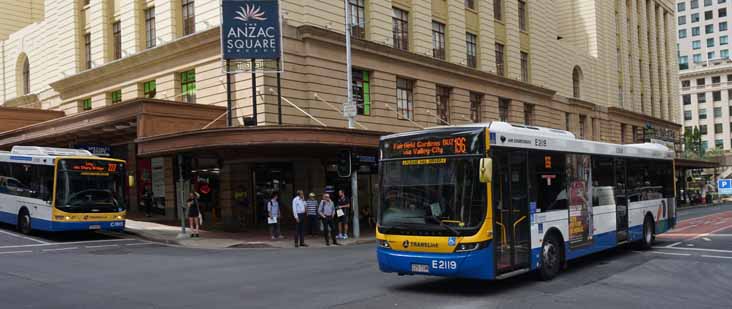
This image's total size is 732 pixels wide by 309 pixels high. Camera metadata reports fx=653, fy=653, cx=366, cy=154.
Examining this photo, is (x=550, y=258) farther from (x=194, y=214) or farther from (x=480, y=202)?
(x=194, y=214)

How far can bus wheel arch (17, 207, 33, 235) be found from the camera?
2273 centimetres

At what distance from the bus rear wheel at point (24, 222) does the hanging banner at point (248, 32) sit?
8.91 m

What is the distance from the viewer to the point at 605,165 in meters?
15.2

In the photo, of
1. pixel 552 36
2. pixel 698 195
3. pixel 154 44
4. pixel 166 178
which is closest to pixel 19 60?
pixel 154 44

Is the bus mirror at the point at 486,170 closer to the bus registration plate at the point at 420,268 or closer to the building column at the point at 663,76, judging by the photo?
the bus registration plate at the point at 420,268

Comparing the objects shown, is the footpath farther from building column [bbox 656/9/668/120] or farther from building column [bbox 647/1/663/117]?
building column [bbox 656/9/668/120]

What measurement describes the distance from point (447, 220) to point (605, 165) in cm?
616

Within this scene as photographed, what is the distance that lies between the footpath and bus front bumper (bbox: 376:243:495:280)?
414 inches

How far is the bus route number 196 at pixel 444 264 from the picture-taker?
1065 cm

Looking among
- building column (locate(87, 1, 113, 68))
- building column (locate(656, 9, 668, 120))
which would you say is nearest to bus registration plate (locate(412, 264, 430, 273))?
building column (locate(87, 1, 113, 68))

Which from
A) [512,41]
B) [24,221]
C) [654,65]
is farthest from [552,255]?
[654,65]

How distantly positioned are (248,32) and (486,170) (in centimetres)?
1670

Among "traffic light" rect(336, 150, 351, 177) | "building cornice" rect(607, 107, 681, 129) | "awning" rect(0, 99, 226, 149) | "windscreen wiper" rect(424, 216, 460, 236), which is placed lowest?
"windscreen wiper" rect(424, 216, 460, 236)

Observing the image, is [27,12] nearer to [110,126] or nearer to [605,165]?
[110,126]
